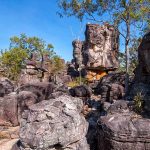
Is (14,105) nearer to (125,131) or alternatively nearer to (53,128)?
(53,128)

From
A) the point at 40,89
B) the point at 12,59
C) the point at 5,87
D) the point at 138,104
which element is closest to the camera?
Result: the point at 138,104

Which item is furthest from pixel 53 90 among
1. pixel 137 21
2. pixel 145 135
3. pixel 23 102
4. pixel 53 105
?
pixel 145 135

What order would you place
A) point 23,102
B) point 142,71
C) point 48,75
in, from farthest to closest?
→ 1. point 48,75
2. point 23,102
3. point 142,71

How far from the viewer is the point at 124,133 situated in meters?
7.55

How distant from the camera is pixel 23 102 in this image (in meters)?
17.8

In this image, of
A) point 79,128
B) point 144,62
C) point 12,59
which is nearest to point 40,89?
point 144,62

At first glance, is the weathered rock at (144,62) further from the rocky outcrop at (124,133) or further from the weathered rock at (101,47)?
the weathered rock at (101,47)

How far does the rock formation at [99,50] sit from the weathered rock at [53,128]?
906 inches

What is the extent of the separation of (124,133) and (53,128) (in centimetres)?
195

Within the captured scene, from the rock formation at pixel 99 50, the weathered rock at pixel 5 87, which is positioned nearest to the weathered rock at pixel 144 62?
the weathered rock at pixel 5 87

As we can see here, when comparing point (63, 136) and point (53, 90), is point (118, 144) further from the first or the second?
point (53, 90)

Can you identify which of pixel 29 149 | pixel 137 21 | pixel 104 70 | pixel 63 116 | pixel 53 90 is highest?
pixel 137 21

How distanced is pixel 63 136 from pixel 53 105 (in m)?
1.05

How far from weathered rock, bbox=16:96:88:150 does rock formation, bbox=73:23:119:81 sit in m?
23.0
